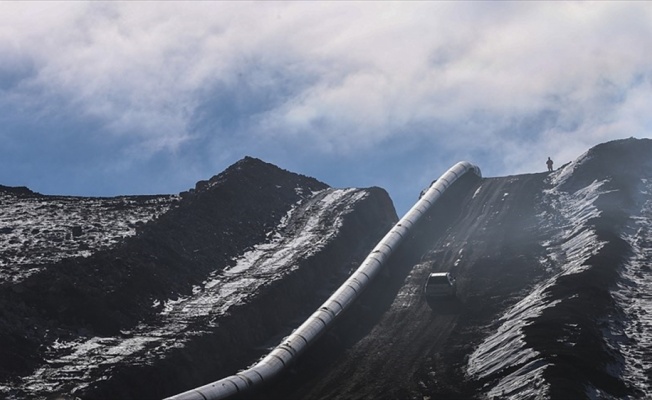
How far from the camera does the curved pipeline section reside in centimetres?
4634

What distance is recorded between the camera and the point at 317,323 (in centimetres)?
5794

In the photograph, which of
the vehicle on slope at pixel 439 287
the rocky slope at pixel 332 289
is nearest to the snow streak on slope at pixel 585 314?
the rocky slope at pixel 332 289

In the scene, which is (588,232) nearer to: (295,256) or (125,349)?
(295,256)

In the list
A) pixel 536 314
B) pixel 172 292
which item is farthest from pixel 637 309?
pixel 172 292

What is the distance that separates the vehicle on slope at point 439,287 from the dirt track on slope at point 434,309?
70 cm

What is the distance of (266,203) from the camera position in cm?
8888

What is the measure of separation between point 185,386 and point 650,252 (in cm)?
3629

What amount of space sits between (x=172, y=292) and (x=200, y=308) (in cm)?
367

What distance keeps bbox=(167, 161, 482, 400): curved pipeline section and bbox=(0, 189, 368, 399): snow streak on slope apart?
5117mm

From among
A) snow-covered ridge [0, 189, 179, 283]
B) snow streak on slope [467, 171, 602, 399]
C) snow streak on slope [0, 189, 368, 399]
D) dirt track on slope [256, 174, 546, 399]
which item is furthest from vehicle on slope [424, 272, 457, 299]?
snow-covered ridge [0, 189, 179, 283]

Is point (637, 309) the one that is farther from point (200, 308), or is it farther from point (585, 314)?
point (200, 308)

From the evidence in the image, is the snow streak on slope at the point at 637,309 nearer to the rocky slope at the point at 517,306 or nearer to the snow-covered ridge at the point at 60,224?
the rocky slope at the point at 517,306

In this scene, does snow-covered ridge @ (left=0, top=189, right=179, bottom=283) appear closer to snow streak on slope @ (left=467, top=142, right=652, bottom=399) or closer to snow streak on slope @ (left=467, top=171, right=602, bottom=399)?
snow streak on slope @ (left=467, top=171, right=602, bottom=399)

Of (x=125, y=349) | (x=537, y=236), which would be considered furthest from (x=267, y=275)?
(x=537, y=236)
